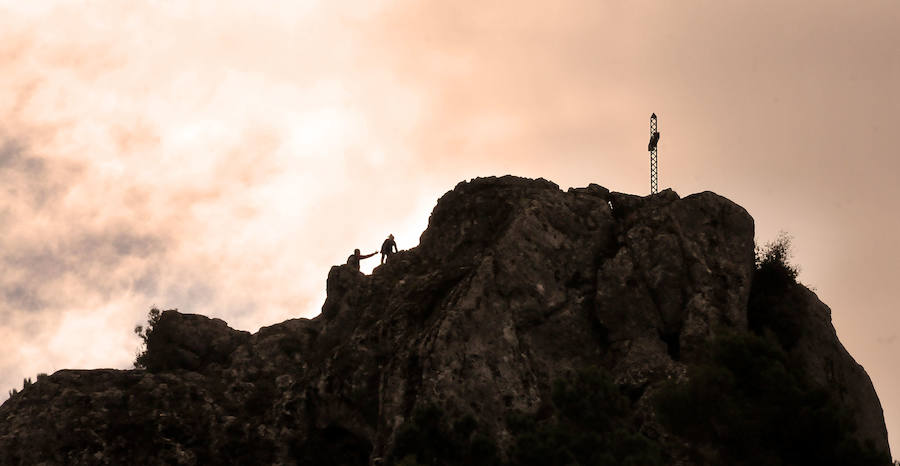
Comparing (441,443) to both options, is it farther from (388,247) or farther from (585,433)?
(388,247)

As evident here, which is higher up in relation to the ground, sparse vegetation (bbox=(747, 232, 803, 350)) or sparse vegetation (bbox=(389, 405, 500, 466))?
sparse vegetation (bbox=(747, 232, 803, 350))

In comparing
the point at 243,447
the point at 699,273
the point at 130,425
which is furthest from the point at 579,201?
the point at 130,425

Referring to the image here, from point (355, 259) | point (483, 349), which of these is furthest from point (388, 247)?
point (483, 349)

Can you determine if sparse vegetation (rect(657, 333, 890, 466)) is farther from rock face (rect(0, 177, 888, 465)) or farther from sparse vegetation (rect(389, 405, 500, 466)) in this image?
sparse vegetation (rect(389, 405, 500, 466))

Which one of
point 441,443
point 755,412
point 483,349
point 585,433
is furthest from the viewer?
point 483,349

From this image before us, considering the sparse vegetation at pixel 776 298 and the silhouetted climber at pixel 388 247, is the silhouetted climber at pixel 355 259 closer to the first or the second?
the silhouetted climber at pixel 388 247

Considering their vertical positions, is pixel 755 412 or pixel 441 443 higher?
pixel 755 412

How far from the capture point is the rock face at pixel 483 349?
5569cm

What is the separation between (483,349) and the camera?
182ft

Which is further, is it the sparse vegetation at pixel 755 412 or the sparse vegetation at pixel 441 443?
the sparse vegetation at pixel 441 443

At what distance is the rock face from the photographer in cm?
5569

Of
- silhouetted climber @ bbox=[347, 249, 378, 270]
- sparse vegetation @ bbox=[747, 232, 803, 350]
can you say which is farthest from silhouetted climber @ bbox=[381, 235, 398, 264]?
sparse vegetation @ bbox=[747, 232, 803, 350]

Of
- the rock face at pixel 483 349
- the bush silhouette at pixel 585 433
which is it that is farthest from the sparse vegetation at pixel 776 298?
the bush silhouette at pixel 585 433

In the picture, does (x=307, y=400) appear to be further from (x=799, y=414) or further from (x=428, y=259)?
(x=799, y=414)
